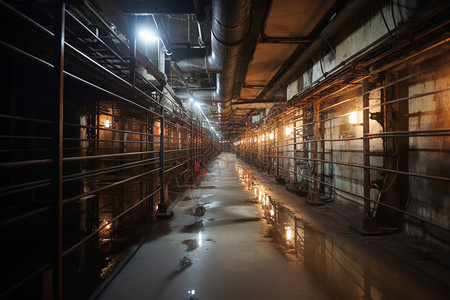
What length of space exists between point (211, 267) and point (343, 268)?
1658 mm

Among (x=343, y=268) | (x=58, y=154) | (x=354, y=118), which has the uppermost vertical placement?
(x=354, y=118)

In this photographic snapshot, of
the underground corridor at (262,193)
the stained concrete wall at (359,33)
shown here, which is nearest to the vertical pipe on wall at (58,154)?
the underground corridor at (262,193)

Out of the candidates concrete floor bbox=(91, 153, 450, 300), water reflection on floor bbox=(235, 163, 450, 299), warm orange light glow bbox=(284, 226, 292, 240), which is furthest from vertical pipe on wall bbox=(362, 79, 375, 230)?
warm orange light glow bbox=(284, 226, 292, 240)

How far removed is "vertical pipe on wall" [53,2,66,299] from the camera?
154 cm

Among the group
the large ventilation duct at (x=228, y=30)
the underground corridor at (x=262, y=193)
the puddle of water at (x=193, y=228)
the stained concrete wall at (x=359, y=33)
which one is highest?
the stained concrete wall at (x=359, y=33)

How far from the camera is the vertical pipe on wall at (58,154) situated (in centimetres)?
154

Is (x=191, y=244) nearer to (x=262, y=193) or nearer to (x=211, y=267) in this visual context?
(x=211, y=267)

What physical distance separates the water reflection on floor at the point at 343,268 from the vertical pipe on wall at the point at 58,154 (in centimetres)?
256

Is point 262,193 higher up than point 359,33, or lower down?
lower down

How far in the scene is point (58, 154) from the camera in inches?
62.1

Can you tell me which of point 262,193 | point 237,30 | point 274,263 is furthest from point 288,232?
point 237,30

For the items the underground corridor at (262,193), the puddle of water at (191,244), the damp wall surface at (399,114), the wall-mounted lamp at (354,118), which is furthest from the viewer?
the wall-mounted lamp at (354,118)

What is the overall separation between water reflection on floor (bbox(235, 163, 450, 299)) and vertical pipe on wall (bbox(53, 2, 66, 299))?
8.41 ft

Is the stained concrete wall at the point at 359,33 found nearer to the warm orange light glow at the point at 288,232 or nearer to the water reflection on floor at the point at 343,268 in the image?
the water reflection on floor at the point at 343,268
